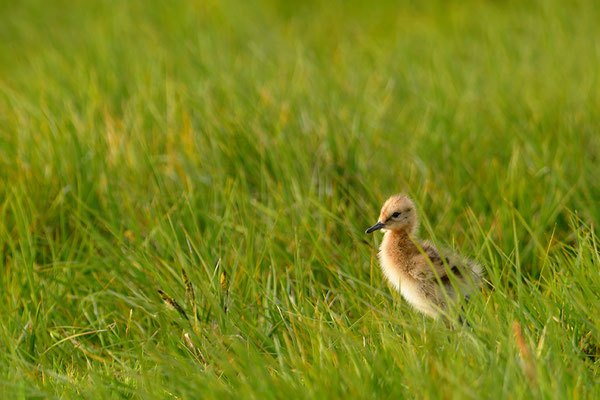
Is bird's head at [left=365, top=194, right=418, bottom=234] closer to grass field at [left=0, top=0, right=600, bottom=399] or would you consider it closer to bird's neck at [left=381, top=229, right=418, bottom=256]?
bird's neck at [left=381, top=229, right=418, bottom=256]

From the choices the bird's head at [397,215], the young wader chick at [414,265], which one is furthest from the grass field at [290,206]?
the bird's head at [397,215]

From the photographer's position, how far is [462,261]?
9.89ft

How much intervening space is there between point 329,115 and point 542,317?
7.54 ft

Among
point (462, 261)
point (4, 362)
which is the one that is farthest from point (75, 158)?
point (462, 261)

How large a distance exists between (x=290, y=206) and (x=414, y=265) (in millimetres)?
920

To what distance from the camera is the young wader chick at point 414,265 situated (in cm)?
305

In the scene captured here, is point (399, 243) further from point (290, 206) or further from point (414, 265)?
point (290, 206)

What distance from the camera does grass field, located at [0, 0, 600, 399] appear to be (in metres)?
2.59

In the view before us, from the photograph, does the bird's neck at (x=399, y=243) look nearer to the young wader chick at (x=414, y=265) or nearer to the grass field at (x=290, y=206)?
the young wader chick at (x=414, y=265)

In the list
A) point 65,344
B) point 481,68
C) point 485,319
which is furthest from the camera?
point 481,68

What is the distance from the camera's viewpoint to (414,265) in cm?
321

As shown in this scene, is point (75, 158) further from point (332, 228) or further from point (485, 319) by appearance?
point (485, 319)

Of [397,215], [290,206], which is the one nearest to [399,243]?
[397,215]

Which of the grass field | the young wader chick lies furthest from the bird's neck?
the grass field
